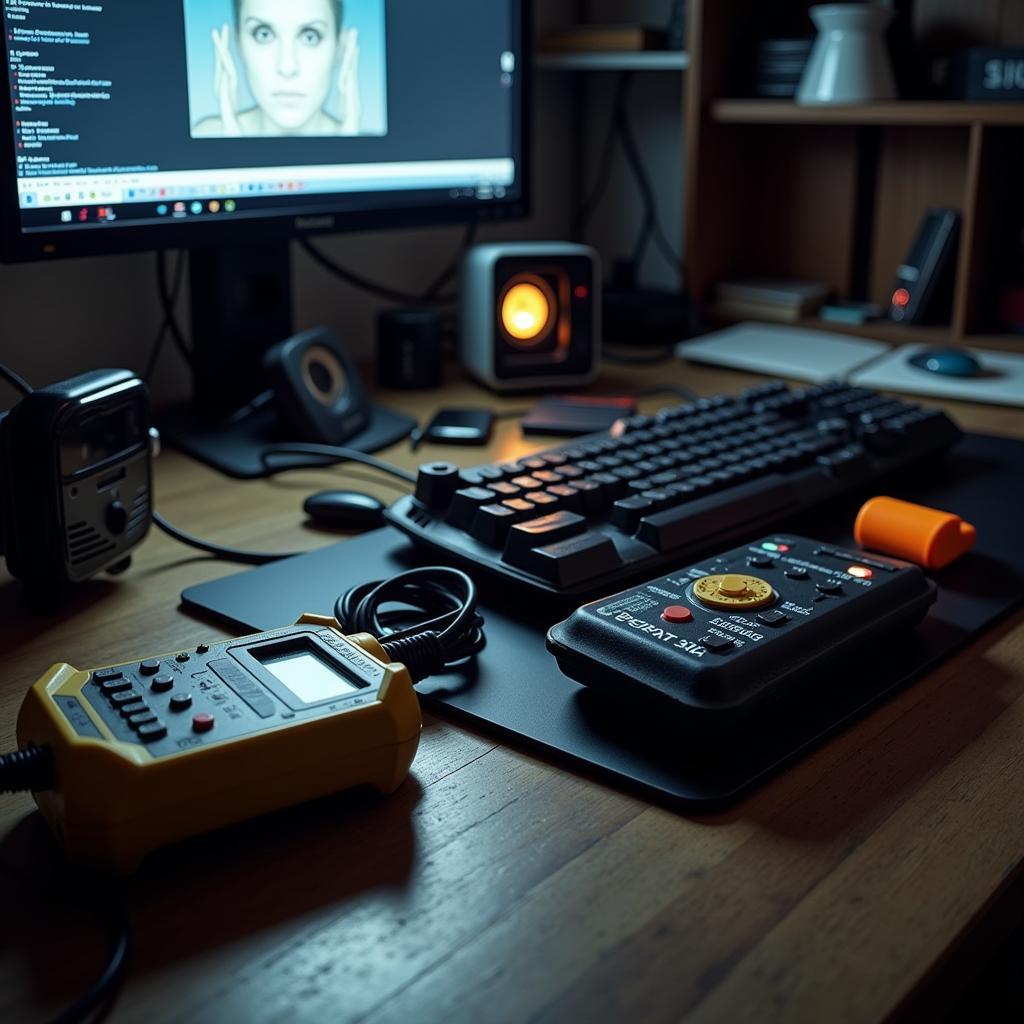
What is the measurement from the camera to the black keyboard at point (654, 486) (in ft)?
2.39

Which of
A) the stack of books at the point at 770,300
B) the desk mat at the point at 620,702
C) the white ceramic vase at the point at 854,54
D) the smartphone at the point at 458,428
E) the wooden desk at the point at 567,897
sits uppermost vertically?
the white ceramic vase at the point at 854,54

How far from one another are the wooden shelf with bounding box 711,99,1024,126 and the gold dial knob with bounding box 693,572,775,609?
2.84ft

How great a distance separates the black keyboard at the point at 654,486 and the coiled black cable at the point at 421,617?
0.14 feet

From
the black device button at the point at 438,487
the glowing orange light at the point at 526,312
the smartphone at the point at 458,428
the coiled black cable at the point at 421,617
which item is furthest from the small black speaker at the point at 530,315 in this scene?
the coiled black cable at the point at 421,617

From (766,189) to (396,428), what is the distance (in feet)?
2.63

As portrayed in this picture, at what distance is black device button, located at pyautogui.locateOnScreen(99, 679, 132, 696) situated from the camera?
529 millimetres

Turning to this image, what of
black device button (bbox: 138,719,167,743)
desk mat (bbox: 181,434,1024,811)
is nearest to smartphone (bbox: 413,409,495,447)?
desk mat (bbox: 181,434,1024,811)

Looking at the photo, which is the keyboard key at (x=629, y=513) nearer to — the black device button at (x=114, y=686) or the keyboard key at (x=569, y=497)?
the keyboard key at (x=569, y=497)

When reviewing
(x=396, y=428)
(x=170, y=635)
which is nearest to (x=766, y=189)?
(x=396, y=428)

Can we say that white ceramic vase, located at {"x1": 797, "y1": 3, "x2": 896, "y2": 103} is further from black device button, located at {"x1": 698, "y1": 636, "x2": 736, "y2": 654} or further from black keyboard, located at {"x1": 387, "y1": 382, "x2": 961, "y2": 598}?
black device button, located at {"x1": 698, "y1": 636, "x2": 736, "y2": 654}

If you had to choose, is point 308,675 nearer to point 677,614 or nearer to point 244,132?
point 677,614

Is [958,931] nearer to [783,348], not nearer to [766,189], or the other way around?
[783,348]

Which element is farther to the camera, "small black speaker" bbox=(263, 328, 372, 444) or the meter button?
"small black speaker" bbox=(263, 328, 372, 444)

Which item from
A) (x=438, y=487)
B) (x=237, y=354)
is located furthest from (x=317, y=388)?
(x=438, y=487)
